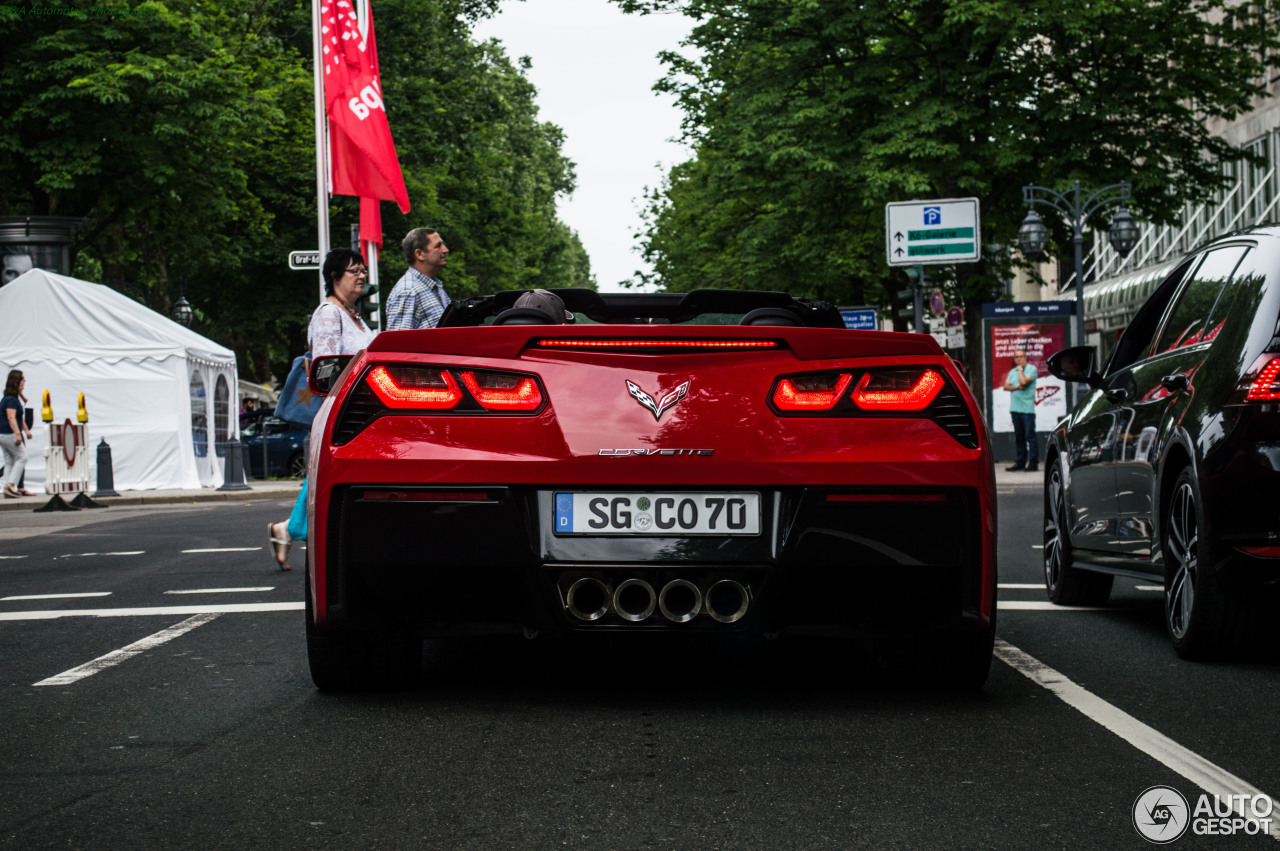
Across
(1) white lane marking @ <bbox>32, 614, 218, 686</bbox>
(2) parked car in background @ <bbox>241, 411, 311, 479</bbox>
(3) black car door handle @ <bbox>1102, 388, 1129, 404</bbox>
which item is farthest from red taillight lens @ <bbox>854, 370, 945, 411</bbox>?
(2) parked car in background @ <bbox>241, 411, 311, 479</bbox>

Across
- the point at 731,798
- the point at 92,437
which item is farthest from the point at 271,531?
the point at 92,437

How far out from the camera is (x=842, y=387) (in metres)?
4.68

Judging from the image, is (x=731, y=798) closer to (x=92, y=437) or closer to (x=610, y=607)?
(x=610, y=607)

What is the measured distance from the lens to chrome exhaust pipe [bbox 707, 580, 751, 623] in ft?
15.1

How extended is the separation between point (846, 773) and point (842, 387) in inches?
46.8

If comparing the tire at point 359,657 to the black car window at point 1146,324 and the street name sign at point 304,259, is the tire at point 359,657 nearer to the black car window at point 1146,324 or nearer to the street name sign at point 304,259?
the black car window at point 1146,324

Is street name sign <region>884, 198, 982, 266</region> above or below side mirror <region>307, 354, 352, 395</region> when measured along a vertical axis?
above

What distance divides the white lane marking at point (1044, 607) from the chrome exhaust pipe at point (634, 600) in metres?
3.39

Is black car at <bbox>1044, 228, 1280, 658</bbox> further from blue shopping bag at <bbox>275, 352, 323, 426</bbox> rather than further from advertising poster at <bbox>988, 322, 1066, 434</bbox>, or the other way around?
advertising poster at <bbox>988, 322, 1066, 434</bbox>

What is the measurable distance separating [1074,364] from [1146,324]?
477mm

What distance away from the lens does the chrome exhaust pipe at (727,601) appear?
461 cm

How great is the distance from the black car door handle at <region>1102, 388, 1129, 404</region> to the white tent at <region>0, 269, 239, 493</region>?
20814 mm

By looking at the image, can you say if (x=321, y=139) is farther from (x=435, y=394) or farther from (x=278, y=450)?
(x=435, y=394)

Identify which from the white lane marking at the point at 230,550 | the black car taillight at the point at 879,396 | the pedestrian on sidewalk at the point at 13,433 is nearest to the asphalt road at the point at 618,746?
the black car taillight at the point at 879,396
